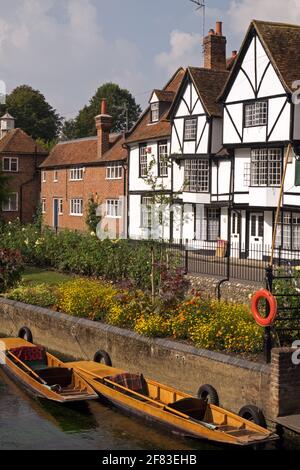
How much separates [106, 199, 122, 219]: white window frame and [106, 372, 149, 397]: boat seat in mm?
27443

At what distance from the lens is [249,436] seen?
40.6 feet

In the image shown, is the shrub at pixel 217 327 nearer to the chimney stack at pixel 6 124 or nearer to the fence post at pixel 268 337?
the fence post at pixel 268 337

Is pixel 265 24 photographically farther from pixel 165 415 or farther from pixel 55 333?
pixel 165 415

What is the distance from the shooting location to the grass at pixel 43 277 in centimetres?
2773

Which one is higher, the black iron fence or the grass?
the black iron fence

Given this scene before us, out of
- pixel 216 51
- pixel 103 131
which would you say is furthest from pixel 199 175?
pixel 103 131

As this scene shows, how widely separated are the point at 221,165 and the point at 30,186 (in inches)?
1017

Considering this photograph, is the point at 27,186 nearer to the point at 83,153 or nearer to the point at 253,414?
the point at 83,153

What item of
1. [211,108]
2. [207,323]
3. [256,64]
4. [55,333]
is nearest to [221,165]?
[211,108]

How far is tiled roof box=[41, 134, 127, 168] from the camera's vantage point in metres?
44.2

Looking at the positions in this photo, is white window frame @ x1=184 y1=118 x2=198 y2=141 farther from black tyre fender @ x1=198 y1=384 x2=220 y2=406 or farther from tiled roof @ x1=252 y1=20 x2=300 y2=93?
black tyre fender @ x1=198 y1=384 x2=220 y2=406

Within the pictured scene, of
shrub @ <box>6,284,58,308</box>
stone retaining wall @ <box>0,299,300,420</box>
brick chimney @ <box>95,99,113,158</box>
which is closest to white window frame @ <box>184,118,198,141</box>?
brick chimney @ <box>95,99,113,158</box>

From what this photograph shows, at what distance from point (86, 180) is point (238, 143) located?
18.4m

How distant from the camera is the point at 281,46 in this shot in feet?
95.2
